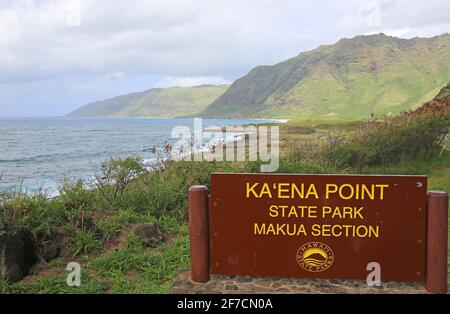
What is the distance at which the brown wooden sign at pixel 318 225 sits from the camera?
3.97m

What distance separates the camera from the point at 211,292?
4094 mm

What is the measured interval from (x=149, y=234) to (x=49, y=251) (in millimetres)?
1418

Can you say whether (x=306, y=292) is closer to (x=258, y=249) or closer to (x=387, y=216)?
(x=258, y=249)

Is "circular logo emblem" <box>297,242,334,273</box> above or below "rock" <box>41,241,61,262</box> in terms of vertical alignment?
above

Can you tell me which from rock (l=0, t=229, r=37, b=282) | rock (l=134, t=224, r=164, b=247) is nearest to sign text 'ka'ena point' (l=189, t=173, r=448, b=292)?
rock (l=134, t=224, r=164, b=247)

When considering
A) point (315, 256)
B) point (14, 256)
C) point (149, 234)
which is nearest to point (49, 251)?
point (14, 256)

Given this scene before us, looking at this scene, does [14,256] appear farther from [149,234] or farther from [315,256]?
[315,256]

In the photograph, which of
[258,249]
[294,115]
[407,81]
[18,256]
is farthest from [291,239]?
[407,81]

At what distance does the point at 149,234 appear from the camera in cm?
621

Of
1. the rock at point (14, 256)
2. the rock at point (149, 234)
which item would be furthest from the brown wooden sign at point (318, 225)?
the rock at point (14, 256)

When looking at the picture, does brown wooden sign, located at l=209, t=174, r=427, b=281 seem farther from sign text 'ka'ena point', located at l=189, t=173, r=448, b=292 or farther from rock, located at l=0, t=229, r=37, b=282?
rock, located at l=0, t=229, r=37, b=282

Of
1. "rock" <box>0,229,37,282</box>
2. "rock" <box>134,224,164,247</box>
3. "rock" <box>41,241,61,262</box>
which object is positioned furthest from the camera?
"rock" <box>134,224,164,247</box>

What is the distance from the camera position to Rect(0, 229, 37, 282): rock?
4879 millimetres

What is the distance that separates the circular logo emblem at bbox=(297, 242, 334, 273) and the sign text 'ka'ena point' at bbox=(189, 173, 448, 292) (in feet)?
0.03
